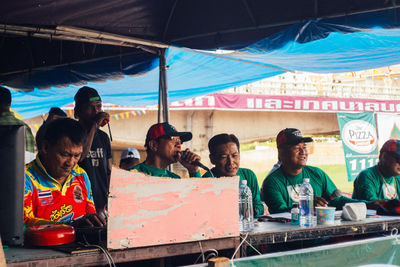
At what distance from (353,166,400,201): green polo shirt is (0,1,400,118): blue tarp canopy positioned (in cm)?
115

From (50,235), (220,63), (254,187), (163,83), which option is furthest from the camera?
(220,63)

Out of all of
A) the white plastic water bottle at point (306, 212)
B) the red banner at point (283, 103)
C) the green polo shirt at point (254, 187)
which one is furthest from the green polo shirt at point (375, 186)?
the red banner at point (283, 103)

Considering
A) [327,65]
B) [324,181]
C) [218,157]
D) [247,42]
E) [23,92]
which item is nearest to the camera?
[218,157]

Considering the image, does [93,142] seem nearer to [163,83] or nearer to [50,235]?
[163,83]

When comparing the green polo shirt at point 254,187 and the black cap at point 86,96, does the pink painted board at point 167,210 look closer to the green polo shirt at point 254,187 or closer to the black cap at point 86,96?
the green polo shirt at point 254,187

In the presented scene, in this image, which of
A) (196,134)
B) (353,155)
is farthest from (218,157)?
(196,134)

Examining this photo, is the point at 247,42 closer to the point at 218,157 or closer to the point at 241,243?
the point at 218,157

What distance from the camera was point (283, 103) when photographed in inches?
588

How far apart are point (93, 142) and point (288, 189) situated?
4.89 ft

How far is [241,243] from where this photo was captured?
195 cm

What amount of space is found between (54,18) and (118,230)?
243cm

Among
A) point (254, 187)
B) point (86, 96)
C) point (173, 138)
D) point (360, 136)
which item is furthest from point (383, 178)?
point (360, 136)

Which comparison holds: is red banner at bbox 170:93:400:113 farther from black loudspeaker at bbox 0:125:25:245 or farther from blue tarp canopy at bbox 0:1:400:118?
black loudspeaker at bbox 0:125:25:245

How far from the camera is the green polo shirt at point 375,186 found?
361 cm
